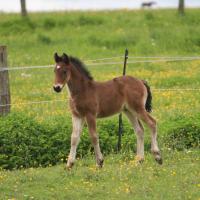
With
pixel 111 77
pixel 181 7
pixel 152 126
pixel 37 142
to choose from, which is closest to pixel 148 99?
pixel 152 126

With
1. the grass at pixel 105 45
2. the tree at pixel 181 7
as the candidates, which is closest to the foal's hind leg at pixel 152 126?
the grass at pixel 105 45

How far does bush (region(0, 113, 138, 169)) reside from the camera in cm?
1360

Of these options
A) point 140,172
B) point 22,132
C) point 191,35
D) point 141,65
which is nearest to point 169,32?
point 191,35

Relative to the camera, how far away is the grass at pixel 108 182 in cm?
1033

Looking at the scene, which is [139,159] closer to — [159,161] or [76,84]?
[159,161]

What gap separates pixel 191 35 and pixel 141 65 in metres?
5.24

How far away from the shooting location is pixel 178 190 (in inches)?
414

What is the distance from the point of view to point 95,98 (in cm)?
1190

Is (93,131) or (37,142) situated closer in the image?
(93,131)

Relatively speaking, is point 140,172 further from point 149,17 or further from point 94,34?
point 149,17

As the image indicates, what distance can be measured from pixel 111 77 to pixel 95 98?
11.4 metres

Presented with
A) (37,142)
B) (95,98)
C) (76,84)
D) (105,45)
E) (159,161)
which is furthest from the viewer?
(105,45)

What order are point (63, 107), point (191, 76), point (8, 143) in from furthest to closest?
point (191, 76)
point (63, 107)
point (8, 143)

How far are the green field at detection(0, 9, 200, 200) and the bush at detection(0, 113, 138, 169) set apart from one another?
586mm
